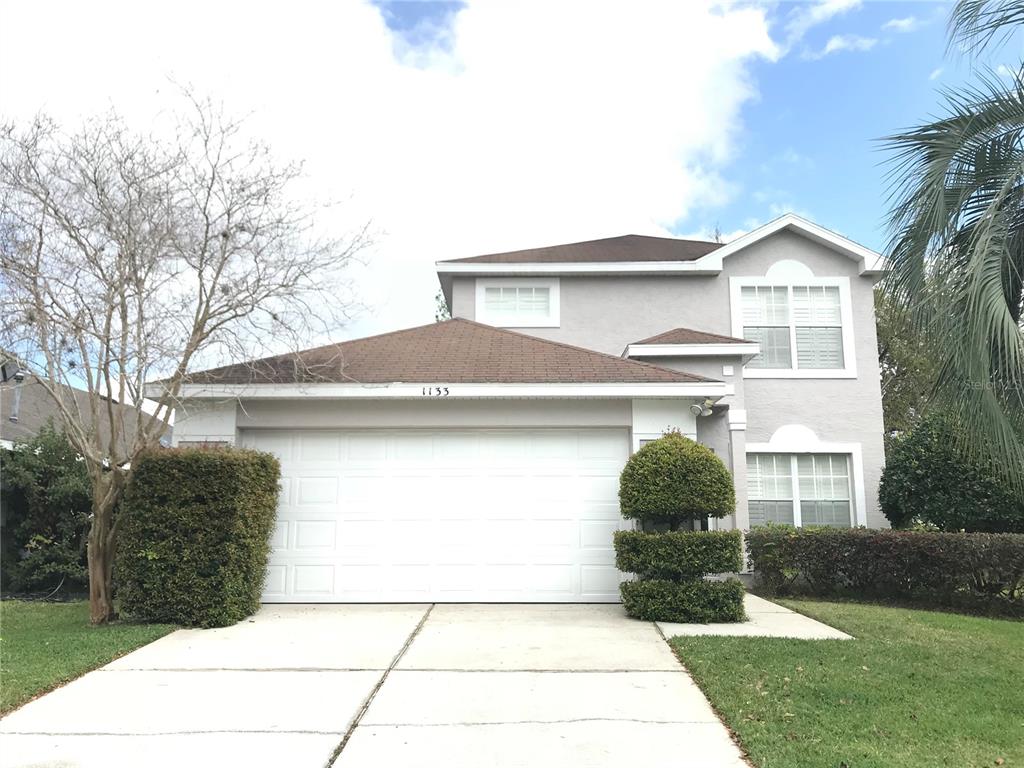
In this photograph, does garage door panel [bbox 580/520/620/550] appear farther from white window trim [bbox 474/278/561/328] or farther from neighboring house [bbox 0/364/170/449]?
neighboring house [bbox 0/364/170/449]

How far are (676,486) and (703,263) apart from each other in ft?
21.9

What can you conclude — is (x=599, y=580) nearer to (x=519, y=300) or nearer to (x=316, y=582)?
(x=316, y=582)

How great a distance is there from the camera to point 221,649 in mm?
7367

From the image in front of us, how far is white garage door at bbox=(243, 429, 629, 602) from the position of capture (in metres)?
10.1

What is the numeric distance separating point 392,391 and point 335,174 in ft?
9.59

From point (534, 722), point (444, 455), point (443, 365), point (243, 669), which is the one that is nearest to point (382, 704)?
point (534, 722)

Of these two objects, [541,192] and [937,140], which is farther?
[541,192]

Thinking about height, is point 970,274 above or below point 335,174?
below

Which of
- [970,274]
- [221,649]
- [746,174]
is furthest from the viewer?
[746,174]

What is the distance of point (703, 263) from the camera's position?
1433 cm

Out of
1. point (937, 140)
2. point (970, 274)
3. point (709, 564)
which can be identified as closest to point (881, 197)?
point (937, 140)

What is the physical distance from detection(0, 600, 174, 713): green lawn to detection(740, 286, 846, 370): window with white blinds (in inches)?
429

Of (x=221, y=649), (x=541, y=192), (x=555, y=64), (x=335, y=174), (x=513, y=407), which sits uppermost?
(x=541, y=192)

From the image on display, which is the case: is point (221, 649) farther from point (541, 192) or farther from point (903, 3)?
point (541, 192)
